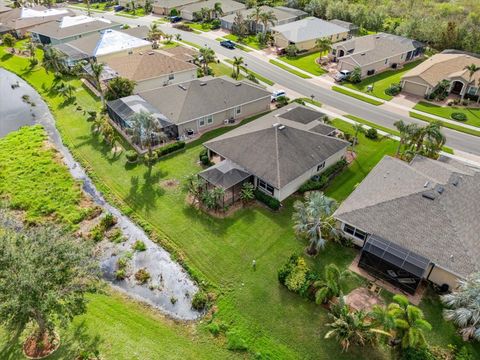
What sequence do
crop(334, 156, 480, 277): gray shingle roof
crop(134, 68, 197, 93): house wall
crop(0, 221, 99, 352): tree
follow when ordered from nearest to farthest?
1. crop(0, 221, 99, 352): tree
2. crop(334, 156, 480, 277): gray shingle roof
3. crop(134, 68, 197, 93): house wall

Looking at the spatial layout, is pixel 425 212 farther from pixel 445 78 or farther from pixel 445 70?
pixel 445 70

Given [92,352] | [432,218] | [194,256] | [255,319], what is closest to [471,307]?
[432,218]

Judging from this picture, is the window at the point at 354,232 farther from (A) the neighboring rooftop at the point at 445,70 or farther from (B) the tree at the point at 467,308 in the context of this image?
(A) the neighboring rooftop at the point at 445,70

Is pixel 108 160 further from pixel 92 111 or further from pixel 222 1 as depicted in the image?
pixel 222 1

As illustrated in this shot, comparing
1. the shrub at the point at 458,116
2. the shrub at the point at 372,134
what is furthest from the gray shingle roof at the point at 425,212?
the shrub at the point at 458,116

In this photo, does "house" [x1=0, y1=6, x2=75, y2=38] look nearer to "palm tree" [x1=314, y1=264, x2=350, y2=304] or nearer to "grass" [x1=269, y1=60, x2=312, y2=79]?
"grass" [x1=269, y1=60, x2=312, y2=79]

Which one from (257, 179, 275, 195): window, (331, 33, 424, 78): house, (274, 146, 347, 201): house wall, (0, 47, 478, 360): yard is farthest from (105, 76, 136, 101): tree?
(331, 33, 424, 78): house

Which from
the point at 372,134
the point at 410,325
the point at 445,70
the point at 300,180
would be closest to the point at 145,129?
the point at 300,180
